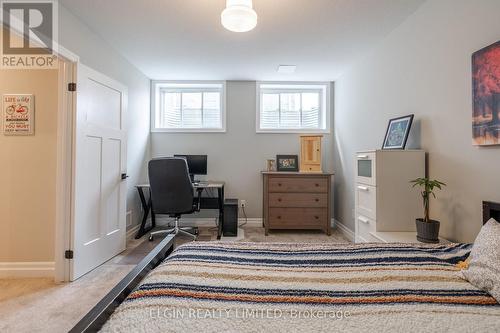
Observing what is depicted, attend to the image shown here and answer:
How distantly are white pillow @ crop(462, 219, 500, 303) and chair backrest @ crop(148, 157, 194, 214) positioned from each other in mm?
2633

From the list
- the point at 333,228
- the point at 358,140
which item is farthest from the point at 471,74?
the point at 333,228

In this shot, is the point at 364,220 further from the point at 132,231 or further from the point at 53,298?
the point at 132,231

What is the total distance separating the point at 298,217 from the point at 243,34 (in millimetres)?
2398

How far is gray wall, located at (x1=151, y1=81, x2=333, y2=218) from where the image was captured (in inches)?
153

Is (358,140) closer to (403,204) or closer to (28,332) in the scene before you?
(403,204)

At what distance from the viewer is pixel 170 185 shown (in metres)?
2.97

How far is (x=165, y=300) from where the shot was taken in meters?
0.70

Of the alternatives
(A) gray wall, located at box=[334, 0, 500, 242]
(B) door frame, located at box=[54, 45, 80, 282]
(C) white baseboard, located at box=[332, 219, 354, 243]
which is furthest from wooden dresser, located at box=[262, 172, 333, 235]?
(B) door frame, located at box=[54, 45, 80, 282]

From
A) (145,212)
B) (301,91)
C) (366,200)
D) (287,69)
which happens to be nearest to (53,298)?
(145,212)

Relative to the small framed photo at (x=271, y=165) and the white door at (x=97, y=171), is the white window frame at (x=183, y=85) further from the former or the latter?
the white door at (x=97, y=171)

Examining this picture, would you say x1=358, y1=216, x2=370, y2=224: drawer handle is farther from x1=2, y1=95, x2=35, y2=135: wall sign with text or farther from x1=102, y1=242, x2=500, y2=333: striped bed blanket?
x1=2, y1=95, x2=35, y2=135: wall sign with text

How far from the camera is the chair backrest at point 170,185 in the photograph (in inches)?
115

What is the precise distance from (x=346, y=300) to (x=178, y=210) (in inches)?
102

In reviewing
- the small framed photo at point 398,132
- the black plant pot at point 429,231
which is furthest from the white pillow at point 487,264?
the small framed photo at point 398,132
